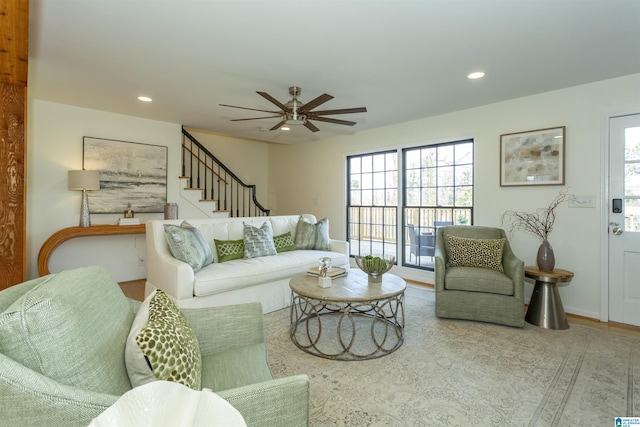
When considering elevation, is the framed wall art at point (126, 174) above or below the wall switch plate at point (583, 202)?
above

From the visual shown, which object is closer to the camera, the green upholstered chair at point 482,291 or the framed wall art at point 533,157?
the green upholstered chair at point 482,291

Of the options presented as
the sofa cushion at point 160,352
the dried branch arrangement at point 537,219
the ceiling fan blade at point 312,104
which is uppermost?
the ceiling fan blade at point 312,104

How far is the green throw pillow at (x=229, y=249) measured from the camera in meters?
3.45

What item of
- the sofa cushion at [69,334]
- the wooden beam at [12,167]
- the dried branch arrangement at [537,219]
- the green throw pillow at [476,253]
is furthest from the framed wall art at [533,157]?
the wooden beam at [12,167]

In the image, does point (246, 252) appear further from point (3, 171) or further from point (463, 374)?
point (463, 374)

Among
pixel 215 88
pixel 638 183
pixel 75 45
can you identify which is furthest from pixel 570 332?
pixel 75 45

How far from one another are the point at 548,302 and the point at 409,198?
2.30 metres

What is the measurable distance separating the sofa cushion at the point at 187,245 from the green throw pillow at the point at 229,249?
10.6 inches

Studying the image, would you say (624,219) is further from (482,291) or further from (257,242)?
(257,242)

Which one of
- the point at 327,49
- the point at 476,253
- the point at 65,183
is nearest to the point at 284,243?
the point at 476,253

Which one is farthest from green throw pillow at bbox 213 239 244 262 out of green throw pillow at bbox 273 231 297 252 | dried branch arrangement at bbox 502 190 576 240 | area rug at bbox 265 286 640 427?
dried branch arrangement at bbox 502 190 576 240

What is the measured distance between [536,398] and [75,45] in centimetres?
409

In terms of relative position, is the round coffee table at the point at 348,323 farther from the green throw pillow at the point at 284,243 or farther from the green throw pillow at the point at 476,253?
the green throw pillow at the point at 284,243

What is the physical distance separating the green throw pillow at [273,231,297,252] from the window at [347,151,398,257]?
1713mm
